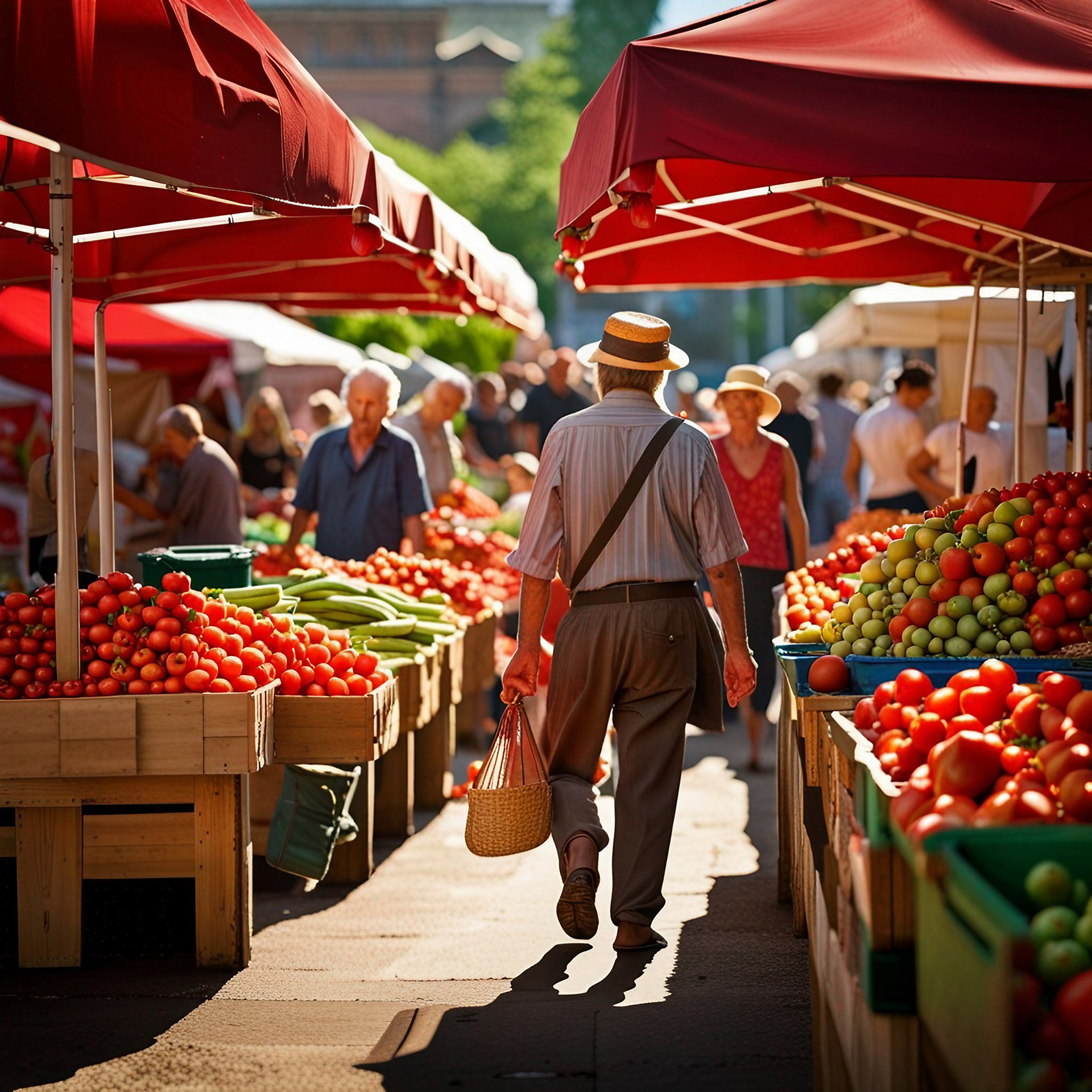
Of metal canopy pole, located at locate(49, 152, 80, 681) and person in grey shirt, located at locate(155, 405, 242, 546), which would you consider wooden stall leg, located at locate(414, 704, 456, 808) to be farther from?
metal canopy pole, located at locate(49, 152, 80, 681)

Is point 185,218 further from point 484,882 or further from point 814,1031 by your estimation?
point 814,1031

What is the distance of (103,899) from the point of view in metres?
5.32

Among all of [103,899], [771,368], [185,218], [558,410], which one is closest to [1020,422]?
[185,218]

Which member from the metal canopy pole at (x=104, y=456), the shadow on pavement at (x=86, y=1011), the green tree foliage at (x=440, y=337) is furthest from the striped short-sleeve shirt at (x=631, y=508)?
the green tree foliage at (x=440, y=337)

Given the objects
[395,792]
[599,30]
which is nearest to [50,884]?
[395,792]

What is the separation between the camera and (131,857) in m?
5.02

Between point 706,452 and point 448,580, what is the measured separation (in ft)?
12.1

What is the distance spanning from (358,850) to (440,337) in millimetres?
24488

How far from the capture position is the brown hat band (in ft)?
17.0

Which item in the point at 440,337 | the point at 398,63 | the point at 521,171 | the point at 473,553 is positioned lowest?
the point at 473,553

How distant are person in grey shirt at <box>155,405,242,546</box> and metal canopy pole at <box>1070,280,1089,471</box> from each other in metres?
4.81

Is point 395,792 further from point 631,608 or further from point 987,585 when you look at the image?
point 987,585

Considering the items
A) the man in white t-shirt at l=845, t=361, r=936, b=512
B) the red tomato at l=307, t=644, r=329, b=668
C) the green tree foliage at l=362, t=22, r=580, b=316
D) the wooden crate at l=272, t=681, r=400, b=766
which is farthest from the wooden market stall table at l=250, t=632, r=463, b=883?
the green tree foliage at l=362, t=22, r=580, b=316

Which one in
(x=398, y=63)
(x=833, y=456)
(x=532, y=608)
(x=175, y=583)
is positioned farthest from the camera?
(x=398, y=63)
